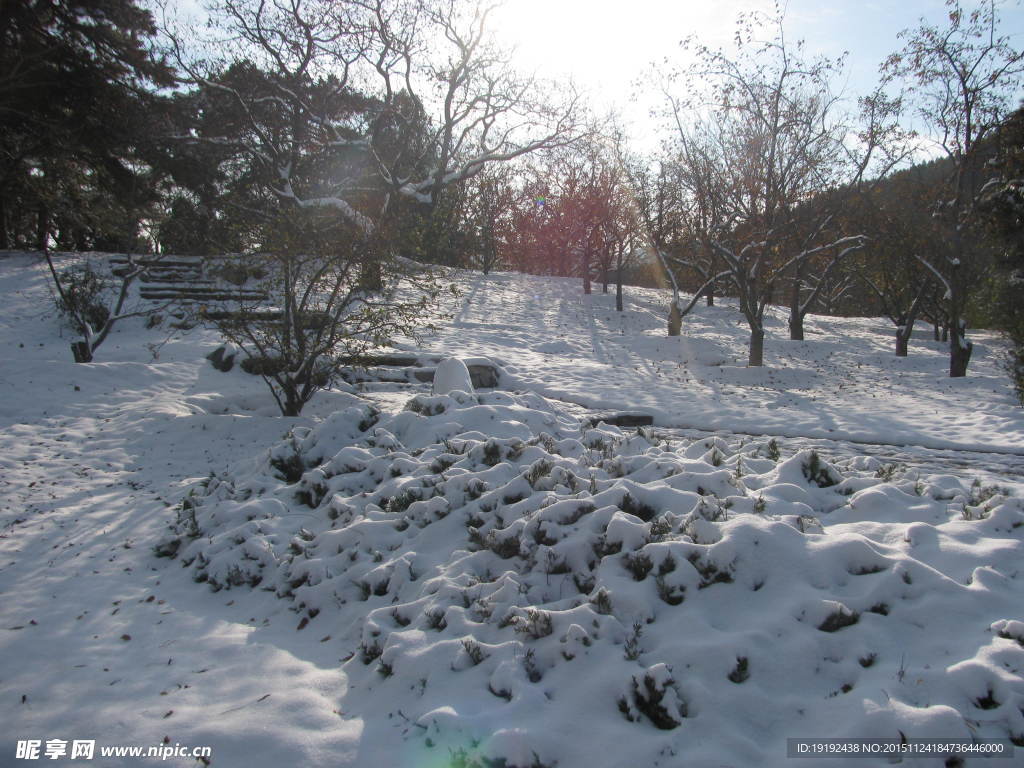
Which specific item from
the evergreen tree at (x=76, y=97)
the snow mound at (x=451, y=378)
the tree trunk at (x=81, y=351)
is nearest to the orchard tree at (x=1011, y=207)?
the snow mound at (x=451, y=378)

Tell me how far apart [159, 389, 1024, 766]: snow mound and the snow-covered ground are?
2 centimetres

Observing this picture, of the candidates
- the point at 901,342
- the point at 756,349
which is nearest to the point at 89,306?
the point at 756,349

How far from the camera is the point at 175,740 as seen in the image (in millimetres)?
2596

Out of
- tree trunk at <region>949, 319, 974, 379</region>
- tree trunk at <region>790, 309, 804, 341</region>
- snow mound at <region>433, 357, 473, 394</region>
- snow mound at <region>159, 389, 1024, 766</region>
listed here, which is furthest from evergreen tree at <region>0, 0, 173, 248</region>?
tree trunk at <region>790, 309, 804, 341</region>

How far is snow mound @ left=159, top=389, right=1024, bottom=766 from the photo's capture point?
7.87 feet

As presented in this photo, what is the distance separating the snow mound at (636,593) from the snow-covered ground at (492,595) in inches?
0.6

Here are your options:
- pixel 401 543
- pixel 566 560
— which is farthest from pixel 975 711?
pixel 401 543

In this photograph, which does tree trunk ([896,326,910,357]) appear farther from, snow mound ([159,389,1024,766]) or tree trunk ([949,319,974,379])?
snow mound ([159,389,1024,766])

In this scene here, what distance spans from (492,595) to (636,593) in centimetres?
87

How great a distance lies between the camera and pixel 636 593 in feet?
10.2

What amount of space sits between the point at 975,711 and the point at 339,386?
9896 millimetres

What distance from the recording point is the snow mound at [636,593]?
94.4 inches

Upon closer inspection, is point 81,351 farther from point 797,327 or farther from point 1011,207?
point 797,327

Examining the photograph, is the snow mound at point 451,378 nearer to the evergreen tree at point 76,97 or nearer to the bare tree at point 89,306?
the bare tree at point 89,306
